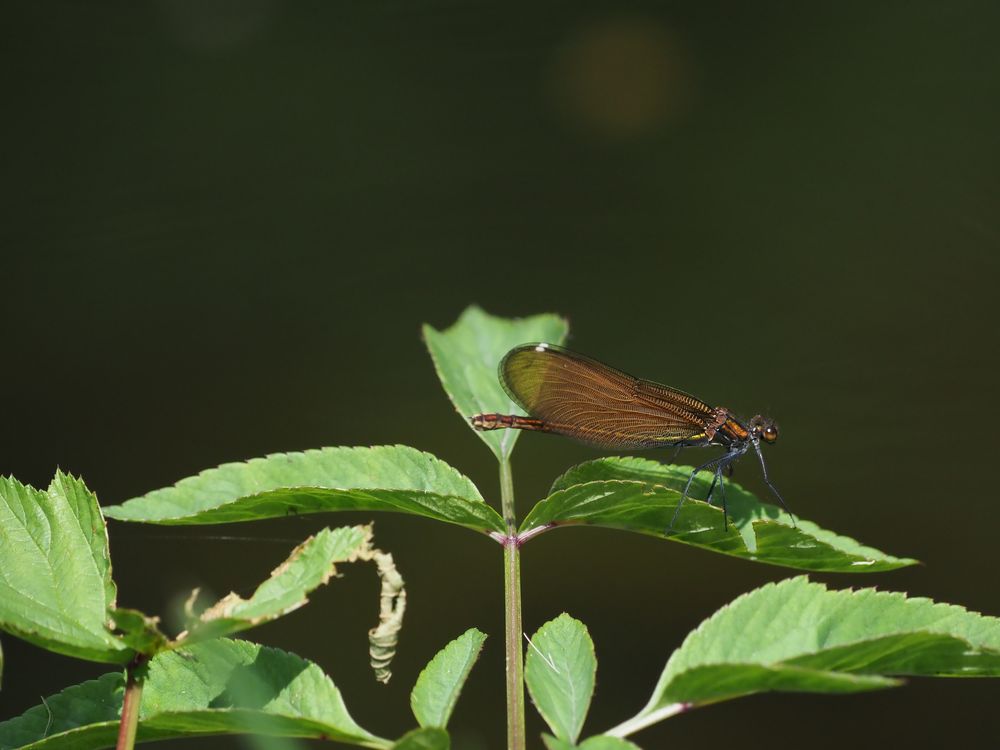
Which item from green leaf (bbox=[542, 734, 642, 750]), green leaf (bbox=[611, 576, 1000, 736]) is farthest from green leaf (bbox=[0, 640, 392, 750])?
green leaf (bbox=[611, 576, 1000, 736])

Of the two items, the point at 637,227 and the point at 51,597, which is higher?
the point at 637,227

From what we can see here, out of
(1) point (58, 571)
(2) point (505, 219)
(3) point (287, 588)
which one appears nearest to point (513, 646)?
(3) point (287, 588)

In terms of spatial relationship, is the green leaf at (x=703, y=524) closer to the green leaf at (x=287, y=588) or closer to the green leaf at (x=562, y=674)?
the green leaf at (x=562, y=674)

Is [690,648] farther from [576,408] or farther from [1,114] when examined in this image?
[1,114]

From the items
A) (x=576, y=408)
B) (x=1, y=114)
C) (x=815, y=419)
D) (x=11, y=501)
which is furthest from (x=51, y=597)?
(x=1, y=114)

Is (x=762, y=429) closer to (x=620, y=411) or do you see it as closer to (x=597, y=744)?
(x=620, y=411)

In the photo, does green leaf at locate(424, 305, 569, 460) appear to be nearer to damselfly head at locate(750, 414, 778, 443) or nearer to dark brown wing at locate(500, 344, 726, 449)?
dark brown wing at locate(500, 344, 726, 449)
